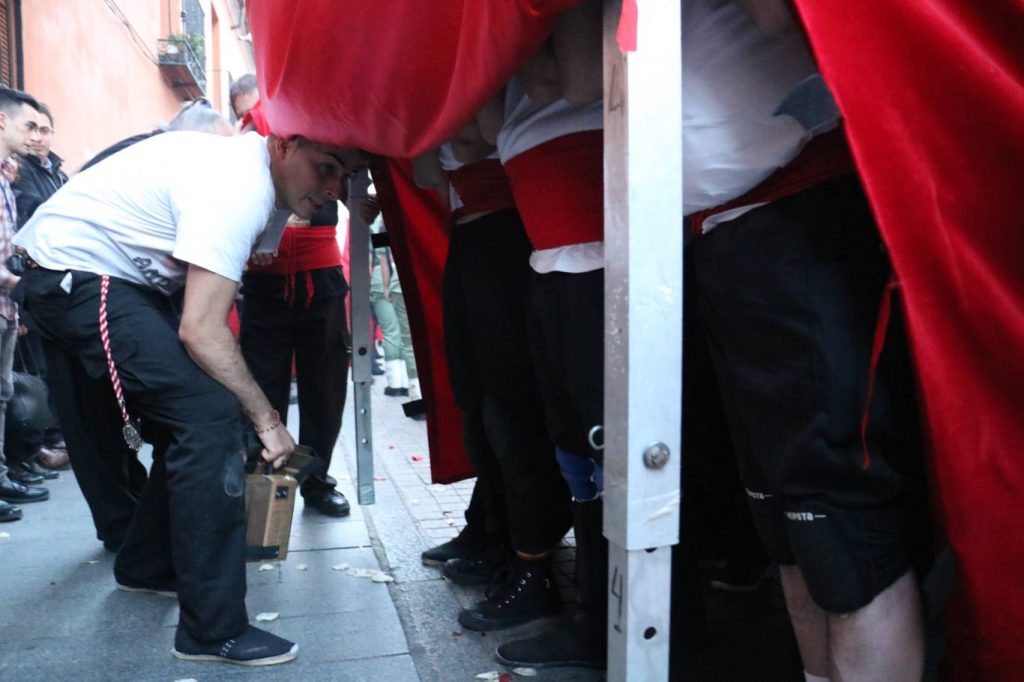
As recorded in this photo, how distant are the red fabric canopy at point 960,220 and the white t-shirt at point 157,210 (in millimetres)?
1718

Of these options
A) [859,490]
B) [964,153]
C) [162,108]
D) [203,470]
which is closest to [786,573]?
[859,490]

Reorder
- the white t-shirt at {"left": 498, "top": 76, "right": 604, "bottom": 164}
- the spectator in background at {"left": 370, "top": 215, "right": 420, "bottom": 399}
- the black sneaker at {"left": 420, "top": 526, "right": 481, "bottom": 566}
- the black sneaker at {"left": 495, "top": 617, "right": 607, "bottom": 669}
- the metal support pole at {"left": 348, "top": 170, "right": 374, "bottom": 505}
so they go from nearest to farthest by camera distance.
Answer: the white t-shirt at {"left": 498, "top": 76, "right": 604, "bottom": 164} < the black sneaker at {"left": 495, "top": 617, "right": 607, "bottom": 669} < the black sneaker at {"left": 420, "top": 526, "right": 481, "bottom": 566} < the metal support pole at {"left": 348, "top": 170, "right": 374, "bottom": 505} < the spectator in background at {"left": 370, "top": 215, "right": 420, "bottom": 399}

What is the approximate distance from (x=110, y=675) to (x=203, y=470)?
0.58 metres

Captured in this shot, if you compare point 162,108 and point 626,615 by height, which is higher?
point 162,108

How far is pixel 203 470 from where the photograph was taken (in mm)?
2492

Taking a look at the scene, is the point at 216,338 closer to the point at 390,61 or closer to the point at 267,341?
the point at 390,61

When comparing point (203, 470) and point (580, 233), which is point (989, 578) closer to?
point (580, 233)

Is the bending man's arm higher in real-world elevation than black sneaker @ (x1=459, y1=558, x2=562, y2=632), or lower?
higher

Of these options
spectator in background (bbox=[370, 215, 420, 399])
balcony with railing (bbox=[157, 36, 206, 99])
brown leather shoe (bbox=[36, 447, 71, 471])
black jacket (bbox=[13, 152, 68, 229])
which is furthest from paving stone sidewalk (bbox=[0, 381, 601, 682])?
balcony with railing (bbox=[157, 36, 206, 99])

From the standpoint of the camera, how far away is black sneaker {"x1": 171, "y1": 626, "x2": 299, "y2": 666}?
97.7 inches

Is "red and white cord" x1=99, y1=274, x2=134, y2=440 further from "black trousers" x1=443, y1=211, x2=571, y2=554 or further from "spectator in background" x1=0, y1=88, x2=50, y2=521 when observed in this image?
"spectator in background" x1=0, y1=88, x2=50, y2=521

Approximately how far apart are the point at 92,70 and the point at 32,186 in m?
5.81

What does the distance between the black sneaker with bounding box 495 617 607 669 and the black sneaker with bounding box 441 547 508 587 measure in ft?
1.92

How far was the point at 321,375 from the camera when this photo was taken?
4.06m
